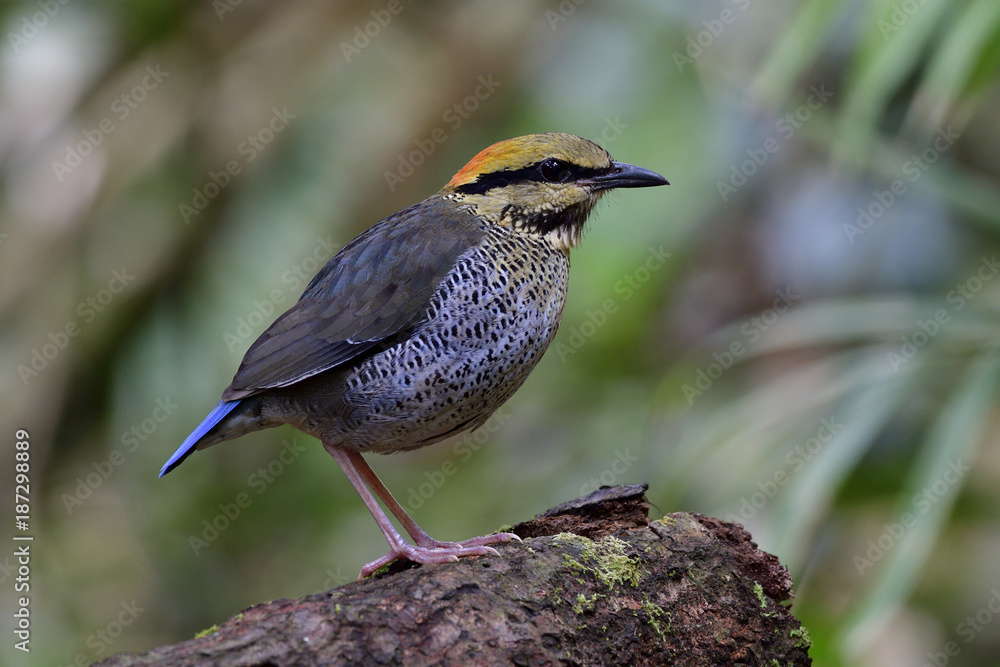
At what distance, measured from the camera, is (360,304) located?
415 centimetres

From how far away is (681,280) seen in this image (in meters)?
8.07

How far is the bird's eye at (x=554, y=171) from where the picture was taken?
4.53 meters

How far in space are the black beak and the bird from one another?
0.82 feet

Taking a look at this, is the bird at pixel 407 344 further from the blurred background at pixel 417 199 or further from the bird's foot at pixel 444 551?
the blurred background at pixel 417 199

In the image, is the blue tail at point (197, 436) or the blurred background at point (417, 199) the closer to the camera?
the blue tail at point (197, 436)

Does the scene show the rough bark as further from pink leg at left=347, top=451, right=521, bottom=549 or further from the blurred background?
the blurred background

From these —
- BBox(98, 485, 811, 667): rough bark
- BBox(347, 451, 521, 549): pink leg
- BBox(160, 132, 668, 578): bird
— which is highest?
BBox(160, 132, 668, 578): bird

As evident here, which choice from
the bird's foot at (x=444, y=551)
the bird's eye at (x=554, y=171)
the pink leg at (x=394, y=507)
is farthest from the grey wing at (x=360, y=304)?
the bird's foot at (x=444, y=551)

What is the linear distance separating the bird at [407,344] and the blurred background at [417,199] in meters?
1.88

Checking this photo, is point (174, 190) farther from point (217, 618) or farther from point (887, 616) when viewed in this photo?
point (887, 616)

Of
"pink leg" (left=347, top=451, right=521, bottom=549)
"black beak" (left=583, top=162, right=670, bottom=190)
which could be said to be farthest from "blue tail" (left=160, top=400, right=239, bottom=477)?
"black beak" (left=583, top=162, right=670, bottom=190)

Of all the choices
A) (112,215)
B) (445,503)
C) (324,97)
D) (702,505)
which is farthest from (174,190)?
(702,505)

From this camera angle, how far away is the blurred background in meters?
6.17

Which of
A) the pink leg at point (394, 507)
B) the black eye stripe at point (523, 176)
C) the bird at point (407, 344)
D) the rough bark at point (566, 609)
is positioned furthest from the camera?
the black eye stripe at point (523, 176)
